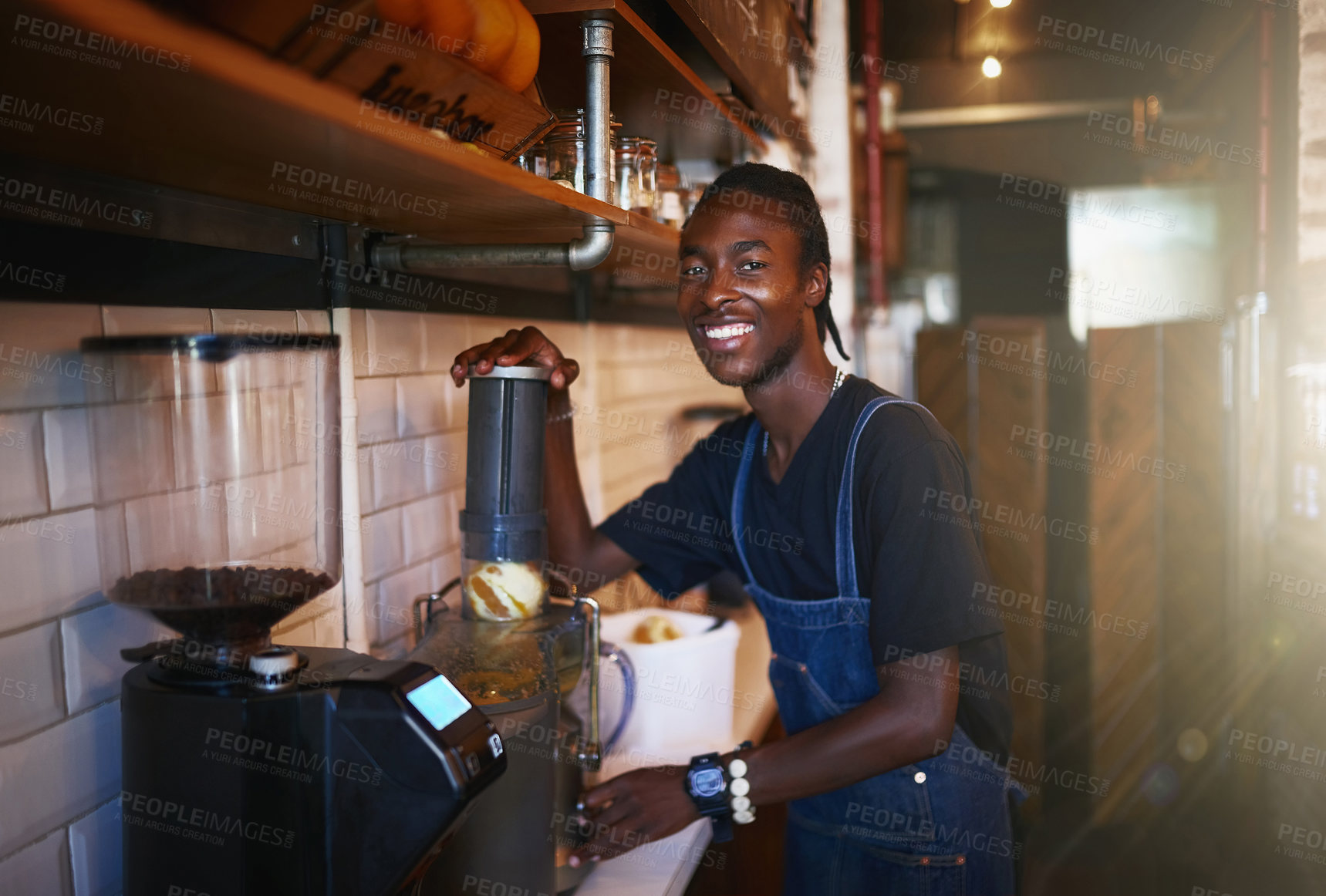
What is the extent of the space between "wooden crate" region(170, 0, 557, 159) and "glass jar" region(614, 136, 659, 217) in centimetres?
40

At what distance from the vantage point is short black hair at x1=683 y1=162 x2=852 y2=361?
1.53m

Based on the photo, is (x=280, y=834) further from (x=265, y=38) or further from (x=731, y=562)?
(x=731, y=562)

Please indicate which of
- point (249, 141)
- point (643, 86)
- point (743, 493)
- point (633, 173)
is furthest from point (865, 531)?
point (249, 141)

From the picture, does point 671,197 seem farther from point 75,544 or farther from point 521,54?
point 75,544

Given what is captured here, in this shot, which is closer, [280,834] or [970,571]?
[280,834]

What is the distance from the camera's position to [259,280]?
1189mm

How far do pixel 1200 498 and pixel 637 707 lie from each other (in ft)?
8.75

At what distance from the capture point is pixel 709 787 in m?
1.35

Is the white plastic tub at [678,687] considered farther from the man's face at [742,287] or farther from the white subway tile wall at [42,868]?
the white subway tile wall at [42,868]

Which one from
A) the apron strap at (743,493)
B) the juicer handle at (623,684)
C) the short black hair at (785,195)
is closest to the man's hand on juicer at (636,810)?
the juicer handle at (623,684)

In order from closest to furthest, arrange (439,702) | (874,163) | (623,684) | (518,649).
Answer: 1. (439,702)
2. (518,649)
3. (623,684)
4. (874,163)

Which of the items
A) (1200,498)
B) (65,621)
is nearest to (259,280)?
(65,621)

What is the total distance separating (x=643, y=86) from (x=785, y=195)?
0.28 metres

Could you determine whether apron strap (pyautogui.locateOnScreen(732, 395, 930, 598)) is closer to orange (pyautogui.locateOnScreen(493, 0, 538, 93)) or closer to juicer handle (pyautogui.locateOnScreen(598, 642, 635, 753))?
juicer handle (pyautogui.locateOnScreen(598, 642, 635, 753))
